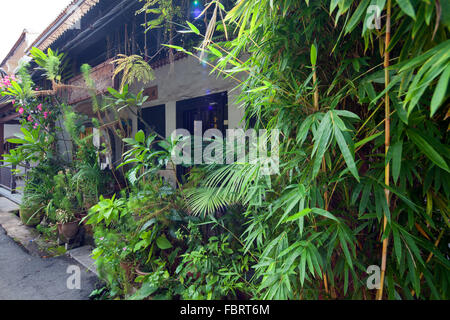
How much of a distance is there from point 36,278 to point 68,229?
906mm

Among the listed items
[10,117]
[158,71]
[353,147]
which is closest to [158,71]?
[158,71]

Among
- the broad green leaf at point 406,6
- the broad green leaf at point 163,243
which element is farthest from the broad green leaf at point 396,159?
the broad green leaf at point 163,243

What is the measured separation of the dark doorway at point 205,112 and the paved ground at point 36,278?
1.78 meters

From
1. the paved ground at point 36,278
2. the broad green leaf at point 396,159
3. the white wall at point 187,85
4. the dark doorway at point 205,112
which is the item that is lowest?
the paved ground at point 36,278

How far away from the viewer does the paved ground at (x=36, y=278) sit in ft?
7.91

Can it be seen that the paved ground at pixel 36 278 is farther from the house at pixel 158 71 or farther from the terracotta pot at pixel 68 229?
the house at pixel 158 71

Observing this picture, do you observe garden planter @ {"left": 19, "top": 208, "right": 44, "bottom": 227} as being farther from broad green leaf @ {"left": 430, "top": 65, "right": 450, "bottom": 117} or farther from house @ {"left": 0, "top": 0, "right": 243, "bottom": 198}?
broad green leaf @ {"left": 430, "top": 65, "right": 450, "bottom": 117}

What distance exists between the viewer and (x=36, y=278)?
277 centimetres

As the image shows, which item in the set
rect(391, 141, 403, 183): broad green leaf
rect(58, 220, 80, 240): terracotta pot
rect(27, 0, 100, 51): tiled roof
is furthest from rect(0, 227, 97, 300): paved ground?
rect(27, 0, 100, 51): tiled roof

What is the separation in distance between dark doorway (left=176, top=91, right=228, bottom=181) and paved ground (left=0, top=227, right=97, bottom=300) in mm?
1775

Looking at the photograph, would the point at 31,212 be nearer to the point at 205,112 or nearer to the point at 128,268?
the point at 128,268

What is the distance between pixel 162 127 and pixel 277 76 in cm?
335
